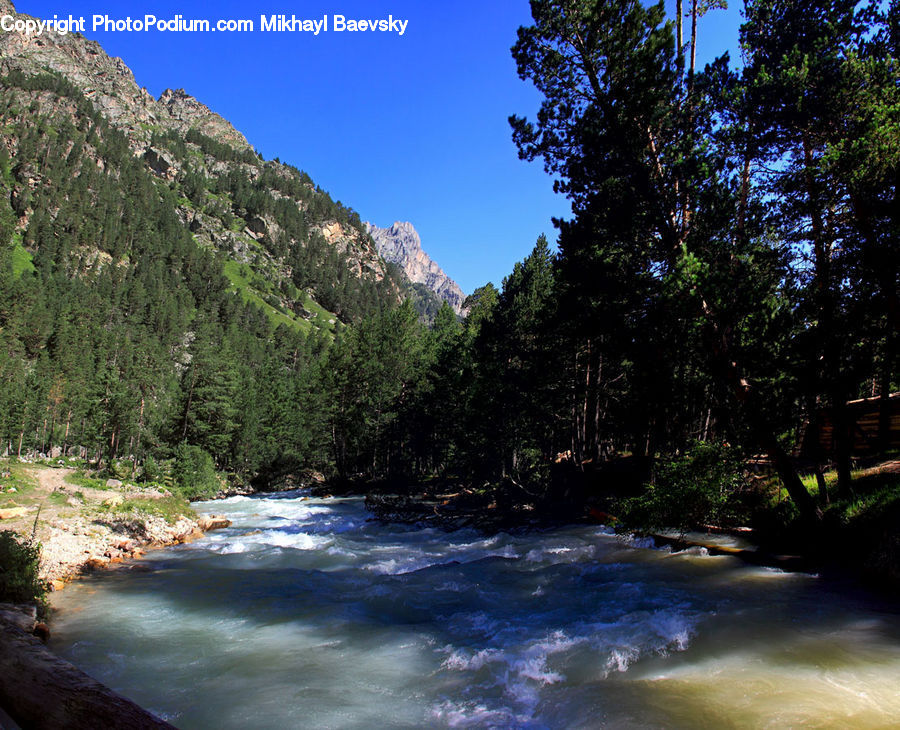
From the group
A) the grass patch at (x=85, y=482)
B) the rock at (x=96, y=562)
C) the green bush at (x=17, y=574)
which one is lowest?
the rock at (x=96, y=562)

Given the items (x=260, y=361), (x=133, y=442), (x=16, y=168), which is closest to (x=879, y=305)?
(x=133, y=442)

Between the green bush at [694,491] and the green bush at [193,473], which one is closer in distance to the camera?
the green bush at [694,491]

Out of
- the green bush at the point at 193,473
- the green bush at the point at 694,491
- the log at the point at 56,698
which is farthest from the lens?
the green bush at the point at 193,473

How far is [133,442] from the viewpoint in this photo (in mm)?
66500

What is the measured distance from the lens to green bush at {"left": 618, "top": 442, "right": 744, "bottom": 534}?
44.5 ft

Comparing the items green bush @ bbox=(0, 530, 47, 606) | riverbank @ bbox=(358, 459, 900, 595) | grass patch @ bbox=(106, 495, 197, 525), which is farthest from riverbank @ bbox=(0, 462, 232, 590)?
riverbank @ bbox=(358, 459, 900, 595)

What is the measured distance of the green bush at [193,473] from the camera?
35.6 metres

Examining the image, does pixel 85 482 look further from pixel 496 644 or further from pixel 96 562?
pixel 496 644

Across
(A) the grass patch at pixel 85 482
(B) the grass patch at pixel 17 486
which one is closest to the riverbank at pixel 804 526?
(B) the grass patch at pixel 17 486

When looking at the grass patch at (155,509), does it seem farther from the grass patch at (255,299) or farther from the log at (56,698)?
the grass patch at (255,299)

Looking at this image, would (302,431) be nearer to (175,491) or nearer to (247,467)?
(247,467)

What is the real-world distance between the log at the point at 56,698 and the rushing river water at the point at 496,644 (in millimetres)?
3062

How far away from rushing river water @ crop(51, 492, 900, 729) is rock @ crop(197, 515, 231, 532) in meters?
8.90

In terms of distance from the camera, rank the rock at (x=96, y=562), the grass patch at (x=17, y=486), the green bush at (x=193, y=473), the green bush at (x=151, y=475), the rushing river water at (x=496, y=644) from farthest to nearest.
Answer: the green bush at (x=193, y=473)
the green bush at (x=151, y=475)
the grass patch at (x=17, y=486)
the rock at (x=96, y=562)
the rushing river water at (x=496, y=644)
